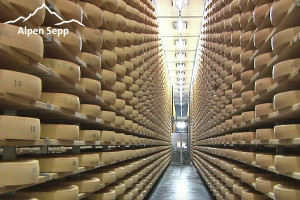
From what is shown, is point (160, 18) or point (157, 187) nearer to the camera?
point (157, 187)

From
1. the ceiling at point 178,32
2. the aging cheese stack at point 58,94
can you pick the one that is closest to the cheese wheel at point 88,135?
the aging cheese stack at point 58,94

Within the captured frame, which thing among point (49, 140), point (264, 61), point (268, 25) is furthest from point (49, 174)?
point (268, 25)

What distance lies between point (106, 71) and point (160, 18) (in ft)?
23.3

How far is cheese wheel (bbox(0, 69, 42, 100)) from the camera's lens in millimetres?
2066

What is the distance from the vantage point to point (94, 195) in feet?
13.0

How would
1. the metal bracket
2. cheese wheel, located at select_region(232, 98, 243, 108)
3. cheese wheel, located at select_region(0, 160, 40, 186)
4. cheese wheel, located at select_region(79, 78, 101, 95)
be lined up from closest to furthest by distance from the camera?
cheese wheel, located at select_region(0, 160, 40, 186)
the metal bracket
cheese wheel, located at select_region(79, 78, 101, 95)
cheese wheel, located at select_region(232, 98, 243, 108)

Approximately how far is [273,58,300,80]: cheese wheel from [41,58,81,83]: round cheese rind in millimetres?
1565

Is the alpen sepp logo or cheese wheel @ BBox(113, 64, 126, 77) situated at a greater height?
cheese wheel @ BBox(113, 64, 126, 77)

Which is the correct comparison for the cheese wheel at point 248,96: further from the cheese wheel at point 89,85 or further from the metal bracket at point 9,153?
the metal bracket at point 9,153

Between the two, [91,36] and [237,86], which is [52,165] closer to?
[91,36]

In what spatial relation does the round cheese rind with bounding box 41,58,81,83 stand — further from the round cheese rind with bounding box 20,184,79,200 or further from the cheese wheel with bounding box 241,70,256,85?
the cheese wheel with bounding box 241,70,256,85

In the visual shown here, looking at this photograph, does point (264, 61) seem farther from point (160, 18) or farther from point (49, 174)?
point (160, 18)

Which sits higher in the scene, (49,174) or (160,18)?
(160,18)

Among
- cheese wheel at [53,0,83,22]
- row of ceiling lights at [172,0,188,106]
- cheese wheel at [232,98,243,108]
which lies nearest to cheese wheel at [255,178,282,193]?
cheese wheel at [232,98,243,108]
